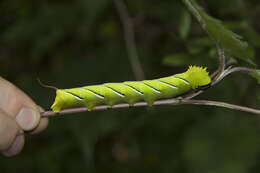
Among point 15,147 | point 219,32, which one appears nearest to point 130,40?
point 15,147

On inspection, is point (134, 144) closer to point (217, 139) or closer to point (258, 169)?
point (217, 139)

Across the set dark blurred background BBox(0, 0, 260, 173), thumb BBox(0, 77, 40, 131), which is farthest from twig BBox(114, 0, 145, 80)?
thumb BBox(0, 77, 40, 131)

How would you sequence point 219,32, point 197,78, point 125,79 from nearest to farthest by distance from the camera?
point 219,32 → point 197,78 → point 125,79

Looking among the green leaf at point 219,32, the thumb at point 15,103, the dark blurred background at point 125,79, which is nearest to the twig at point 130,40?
the dark blurred background at point 125,79

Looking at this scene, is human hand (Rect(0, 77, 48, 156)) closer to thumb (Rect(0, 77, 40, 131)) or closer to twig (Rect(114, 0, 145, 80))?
thumb (Rect(0, 77, 40, 131))

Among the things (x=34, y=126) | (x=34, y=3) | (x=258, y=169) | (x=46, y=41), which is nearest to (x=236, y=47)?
(x=34, y=126)

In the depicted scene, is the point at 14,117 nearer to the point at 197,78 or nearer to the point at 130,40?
the point at 197,78

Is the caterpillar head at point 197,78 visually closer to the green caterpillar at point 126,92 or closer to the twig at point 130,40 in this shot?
the green caterpillar at point 126,92
